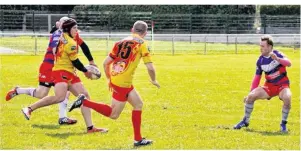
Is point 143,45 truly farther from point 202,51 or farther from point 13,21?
point 13,21

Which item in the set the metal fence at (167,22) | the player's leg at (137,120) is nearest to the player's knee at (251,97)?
the player's leg at (137,120)

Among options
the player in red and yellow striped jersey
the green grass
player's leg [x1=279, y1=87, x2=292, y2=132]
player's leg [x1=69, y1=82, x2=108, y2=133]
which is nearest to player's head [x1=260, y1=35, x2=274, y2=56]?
player's leg [x1=279, y1=87, x2=292, y2=132]

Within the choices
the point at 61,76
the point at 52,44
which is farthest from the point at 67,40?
the point at 52,44

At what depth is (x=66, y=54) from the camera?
984 cm

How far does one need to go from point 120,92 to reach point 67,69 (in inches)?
55.1

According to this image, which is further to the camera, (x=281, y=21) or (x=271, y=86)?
(x=281, y=21)

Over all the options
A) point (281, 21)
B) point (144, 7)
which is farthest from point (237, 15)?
point (144, 7)

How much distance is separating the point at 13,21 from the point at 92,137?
35.6m

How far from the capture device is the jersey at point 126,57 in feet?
28.6

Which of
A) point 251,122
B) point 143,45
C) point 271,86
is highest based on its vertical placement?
point 143,45

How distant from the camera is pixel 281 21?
44062mm

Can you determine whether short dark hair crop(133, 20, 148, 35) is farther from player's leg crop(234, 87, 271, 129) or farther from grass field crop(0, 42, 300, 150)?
Answer: player's leg crop(234, 87, 271, 129)

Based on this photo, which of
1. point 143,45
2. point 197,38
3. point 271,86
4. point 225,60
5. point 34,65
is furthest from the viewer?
point 197,38

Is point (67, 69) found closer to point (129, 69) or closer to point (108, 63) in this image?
point (108, 63)
